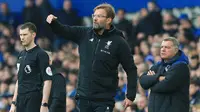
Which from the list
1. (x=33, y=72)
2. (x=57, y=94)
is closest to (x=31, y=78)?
(x=33, y=72)

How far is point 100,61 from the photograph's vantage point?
29.7 ft

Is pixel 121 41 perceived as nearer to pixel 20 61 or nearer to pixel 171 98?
pixel 171 98

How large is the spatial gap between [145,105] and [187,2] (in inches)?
241

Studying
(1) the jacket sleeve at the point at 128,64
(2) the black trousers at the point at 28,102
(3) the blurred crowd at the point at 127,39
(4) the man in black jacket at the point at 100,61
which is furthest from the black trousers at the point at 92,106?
(3) the blurred crowd at the point at 127,39

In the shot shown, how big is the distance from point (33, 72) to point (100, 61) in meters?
1.42

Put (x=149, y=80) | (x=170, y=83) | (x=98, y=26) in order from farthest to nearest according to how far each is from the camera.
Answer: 1. (x=149, y=80)
2. (x=170, y=83)
3. (x=98, y=26)

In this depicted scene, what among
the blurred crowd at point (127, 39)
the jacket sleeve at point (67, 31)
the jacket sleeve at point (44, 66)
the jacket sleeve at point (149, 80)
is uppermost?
the blurred crowd at point (127, 39)

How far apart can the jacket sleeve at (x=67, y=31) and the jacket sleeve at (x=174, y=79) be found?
1.34 m

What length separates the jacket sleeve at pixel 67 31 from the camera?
9093 millimetres

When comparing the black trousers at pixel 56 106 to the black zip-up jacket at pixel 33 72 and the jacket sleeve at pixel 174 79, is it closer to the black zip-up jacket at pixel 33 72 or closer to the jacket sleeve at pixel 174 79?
the black zip-up jacket at pixel 33 72

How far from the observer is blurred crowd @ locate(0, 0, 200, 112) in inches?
538

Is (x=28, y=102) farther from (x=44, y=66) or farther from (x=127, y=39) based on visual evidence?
(x=127, y=39)

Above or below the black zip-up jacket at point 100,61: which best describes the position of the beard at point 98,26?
above

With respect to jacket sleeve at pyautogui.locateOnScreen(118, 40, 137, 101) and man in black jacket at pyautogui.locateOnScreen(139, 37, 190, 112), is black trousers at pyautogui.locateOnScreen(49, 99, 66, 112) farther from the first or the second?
jacket sleeve at pyautogui.locateOnScreen(118, 40, 137, 101)
